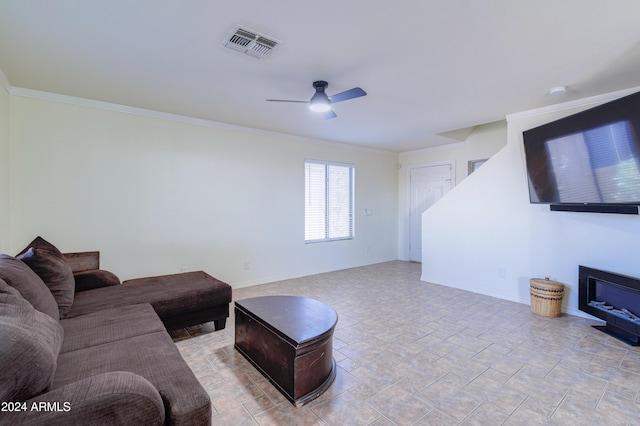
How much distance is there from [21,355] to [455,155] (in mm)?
6143

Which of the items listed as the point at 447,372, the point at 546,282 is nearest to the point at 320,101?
the point at 447,372

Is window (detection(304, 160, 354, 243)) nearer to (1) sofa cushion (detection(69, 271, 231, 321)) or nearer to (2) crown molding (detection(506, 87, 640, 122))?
(1) sofa cushion (detection(69, 271, 231, 321))

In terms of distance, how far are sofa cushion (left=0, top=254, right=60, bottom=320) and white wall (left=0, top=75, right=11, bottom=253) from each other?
53.6 inches

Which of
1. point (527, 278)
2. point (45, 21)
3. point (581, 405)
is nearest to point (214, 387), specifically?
point (581, 405)

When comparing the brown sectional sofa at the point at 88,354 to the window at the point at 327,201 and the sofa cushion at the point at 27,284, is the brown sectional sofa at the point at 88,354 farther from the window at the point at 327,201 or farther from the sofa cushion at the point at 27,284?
the window at the point at 327,201

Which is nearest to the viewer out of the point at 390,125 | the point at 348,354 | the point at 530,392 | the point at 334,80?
the point at 530,392

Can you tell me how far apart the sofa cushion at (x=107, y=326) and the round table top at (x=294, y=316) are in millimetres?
700

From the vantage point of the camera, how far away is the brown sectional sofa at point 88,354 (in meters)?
1.01

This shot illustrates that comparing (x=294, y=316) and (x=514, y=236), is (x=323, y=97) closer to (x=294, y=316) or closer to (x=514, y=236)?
(x=294, y=316)

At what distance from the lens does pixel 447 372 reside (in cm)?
227

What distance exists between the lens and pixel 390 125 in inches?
175

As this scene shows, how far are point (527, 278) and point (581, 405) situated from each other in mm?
2234

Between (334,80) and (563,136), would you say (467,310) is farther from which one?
(334,80)

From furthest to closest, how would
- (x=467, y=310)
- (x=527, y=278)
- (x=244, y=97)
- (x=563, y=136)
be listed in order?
(x=527, y=278), (x=467, y=310), (x=244, y=97), (x=563, y=136)
